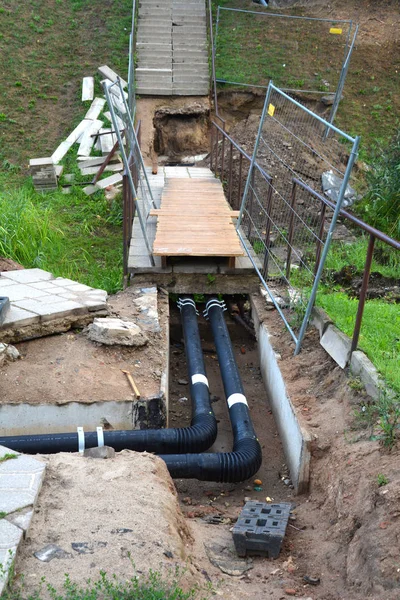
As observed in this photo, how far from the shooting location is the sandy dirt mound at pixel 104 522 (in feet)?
9.34

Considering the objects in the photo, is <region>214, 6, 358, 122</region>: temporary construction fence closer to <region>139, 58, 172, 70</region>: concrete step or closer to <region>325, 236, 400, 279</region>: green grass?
<region>139, 58, 172, 70</region>: concrete step

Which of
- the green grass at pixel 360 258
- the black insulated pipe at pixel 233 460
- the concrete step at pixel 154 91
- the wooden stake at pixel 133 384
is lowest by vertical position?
the black insulated pipe at pixel 233 460

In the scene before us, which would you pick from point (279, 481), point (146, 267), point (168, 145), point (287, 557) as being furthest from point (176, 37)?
point (287, 557)

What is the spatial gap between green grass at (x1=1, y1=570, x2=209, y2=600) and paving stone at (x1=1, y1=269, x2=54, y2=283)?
413cm

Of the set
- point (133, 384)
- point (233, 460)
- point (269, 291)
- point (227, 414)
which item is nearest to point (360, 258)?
point (269, 291)

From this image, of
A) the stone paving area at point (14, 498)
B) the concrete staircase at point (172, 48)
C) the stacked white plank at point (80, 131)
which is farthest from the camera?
the concrete staircase at point (172, 48)

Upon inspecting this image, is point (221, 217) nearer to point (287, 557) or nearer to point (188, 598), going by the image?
point (287, 557)

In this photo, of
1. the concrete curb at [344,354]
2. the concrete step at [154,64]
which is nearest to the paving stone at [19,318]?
the concrete curb at [344,354]

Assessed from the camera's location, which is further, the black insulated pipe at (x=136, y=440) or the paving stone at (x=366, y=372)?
the black insulated pipe at (x=136, y=440)

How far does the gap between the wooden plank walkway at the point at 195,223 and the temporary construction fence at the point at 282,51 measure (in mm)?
6182

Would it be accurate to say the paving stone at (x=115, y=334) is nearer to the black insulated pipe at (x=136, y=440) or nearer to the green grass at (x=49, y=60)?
the black insulated pipe at (x=136, y=440)

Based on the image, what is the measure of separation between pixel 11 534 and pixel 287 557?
1608 mm

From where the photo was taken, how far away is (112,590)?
2.63 metres

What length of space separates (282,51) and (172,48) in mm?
2858
